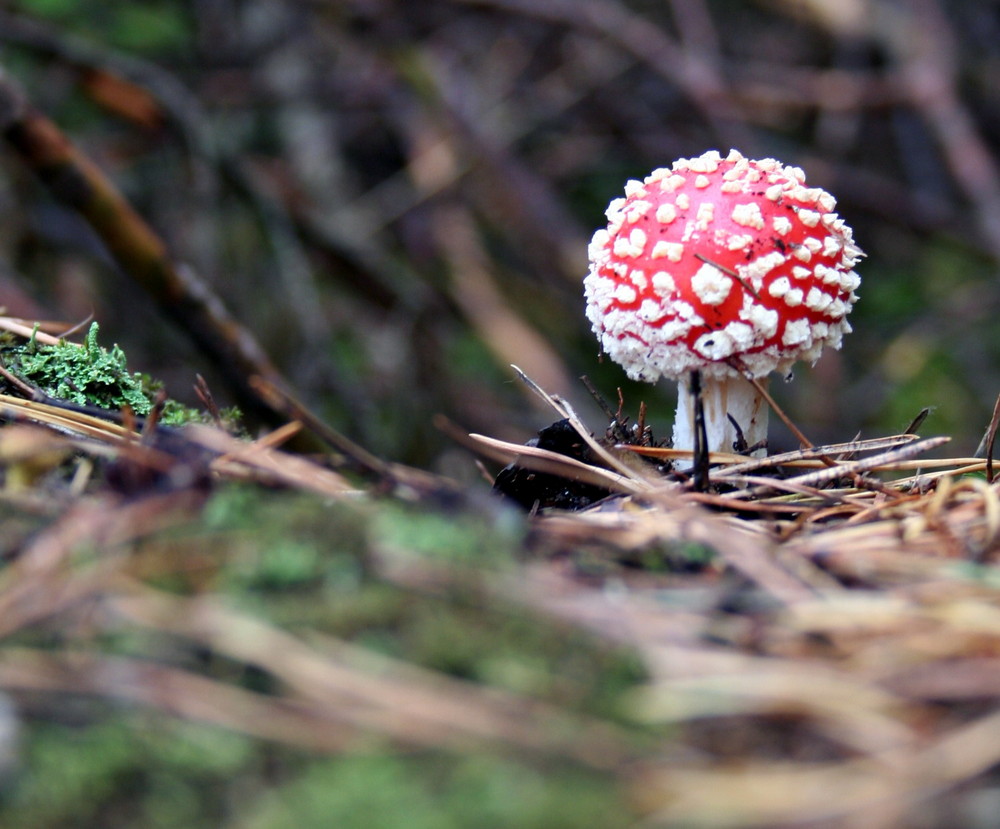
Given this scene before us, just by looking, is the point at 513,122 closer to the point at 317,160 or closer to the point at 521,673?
the point at 317,160

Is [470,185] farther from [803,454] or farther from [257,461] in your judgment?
[257,461]

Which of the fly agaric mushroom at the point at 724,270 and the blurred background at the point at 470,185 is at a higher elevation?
the blurred background at the point at 470,185

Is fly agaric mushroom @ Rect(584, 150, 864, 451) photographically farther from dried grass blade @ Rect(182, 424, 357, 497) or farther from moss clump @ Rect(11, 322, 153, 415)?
moss clump @ Rect(11, 322, 153, 415)

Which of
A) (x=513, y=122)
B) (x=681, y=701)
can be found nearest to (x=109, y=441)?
(x=681, y=701)

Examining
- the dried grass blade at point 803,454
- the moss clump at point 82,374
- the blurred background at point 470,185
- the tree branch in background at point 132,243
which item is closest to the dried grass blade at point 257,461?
the moss clump at point 82,374

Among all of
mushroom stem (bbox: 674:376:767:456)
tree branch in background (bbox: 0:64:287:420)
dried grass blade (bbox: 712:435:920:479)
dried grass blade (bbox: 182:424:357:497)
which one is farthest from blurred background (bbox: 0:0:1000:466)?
dried grass blade (bbox: 182:424:357:497)

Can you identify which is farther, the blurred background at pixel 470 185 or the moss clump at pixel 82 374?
the blurred background at pixel 470 185

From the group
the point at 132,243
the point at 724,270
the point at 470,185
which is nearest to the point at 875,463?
the point at 724,270

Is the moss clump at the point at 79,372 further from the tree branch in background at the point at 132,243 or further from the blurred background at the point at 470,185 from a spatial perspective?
the blurred background at the point at 470,185
